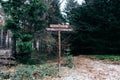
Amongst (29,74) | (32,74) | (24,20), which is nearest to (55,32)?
(24,20)

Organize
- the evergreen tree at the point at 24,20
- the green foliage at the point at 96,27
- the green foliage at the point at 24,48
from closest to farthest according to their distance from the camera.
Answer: the green foliage at the point at 24,48, the evergreen tree at the point at 24,20, the green foliage at the point at 96,27

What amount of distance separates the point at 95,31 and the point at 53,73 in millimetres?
9589

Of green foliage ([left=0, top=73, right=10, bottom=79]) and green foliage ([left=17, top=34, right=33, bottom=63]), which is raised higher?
green foliage ([left=17, top=34, right=33, bottom=63])

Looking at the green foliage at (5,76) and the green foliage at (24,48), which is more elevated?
the green foliage at (24,48)

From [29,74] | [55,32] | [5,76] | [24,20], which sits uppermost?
[24,20]

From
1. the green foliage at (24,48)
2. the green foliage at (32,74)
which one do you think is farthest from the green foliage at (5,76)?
the green foliage at (24,48)

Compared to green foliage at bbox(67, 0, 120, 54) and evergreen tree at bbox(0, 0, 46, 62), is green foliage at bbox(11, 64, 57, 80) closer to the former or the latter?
evergreen tree at bbox(0, 0, 46, 62)

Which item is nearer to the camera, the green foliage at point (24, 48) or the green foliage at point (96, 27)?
the green foliage at point (24, 48)

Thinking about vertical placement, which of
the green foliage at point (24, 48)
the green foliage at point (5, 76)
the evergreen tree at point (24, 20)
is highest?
the evergreen tree at point (24, 20)

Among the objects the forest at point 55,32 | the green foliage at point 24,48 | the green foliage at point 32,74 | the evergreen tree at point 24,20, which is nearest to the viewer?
the green foliage at point 32,74

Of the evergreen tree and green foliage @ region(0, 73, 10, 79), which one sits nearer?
green foliage @ region(0, 73, 10, 79)

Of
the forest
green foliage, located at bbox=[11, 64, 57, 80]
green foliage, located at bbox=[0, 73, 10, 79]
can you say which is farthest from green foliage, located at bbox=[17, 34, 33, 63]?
green foliage, located at bbox=[0, 73, 10, 79]

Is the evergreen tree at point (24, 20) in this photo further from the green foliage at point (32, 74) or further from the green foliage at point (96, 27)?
the green foliage at point (96, 27)

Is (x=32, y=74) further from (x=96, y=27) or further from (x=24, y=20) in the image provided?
(x=96, y=27)
